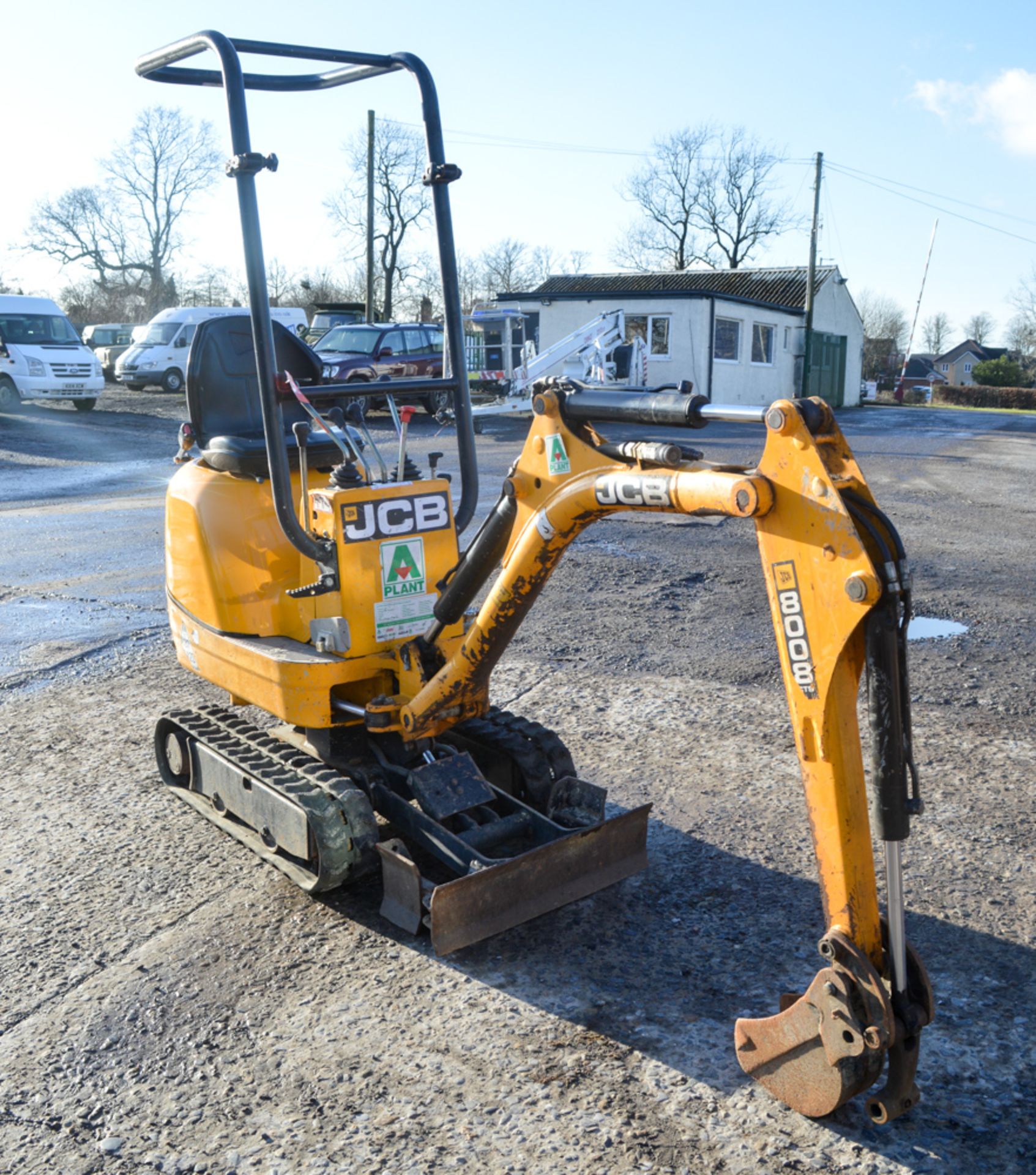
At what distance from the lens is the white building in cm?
3167

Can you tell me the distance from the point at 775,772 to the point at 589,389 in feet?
8.73

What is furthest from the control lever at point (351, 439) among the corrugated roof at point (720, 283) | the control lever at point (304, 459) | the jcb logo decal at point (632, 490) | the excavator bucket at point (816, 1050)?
the corrugated roof at point (720, 283)

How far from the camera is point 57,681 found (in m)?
7.01

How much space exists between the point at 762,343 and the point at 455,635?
33430mm

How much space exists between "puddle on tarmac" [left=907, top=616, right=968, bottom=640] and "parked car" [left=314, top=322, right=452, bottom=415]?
17.3 meters

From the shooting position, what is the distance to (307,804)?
4.14 metres

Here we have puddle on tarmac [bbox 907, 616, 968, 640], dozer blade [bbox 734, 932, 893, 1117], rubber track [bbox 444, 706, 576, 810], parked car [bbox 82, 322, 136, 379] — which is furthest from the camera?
parked car [bbox 82, 322, 136, 379]

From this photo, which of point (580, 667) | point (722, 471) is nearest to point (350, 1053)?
point (722, 471)

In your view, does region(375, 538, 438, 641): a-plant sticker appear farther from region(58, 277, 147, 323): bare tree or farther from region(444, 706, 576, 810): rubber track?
region(58, 277, 147, 323): bare tree

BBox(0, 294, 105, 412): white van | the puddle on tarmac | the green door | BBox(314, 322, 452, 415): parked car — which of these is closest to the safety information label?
the puddle on tarmac

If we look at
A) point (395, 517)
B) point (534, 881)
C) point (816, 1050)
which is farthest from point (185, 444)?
point (816, 1050)

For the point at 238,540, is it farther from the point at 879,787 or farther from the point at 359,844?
the point at 879,787

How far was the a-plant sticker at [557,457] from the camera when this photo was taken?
3635mm

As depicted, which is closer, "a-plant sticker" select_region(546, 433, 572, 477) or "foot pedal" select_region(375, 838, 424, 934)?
"a-plant sticker" select_region(546, 433, 572, 477)
